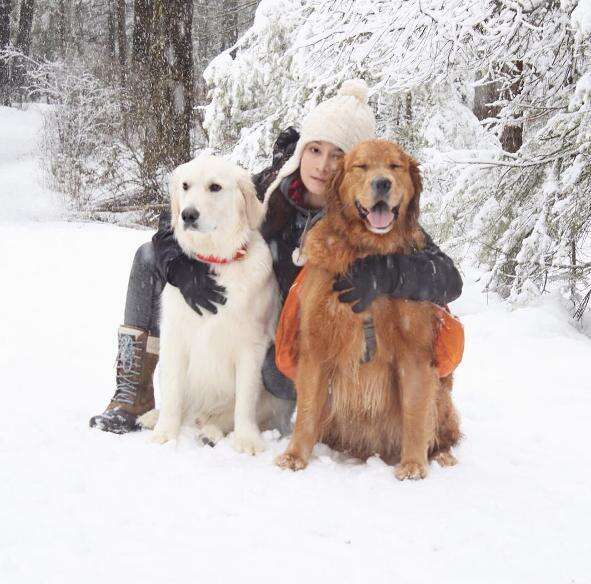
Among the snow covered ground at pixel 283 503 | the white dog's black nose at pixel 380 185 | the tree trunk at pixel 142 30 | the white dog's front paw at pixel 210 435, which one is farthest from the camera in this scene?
the tree trunk at pixel 142 30

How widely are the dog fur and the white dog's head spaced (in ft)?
1.23

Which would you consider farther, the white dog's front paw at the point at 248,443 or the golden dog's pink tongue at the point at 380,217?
the white dog's front paw at the point at 248,443

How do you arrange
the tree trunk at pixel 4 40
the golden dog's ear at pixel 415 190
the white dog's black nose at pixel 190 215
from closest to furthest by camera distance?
the golden dog's ear at pixel 415 190 < the white dog's black nose at pixel 190 215 < the tree trunk at pixel 4 40

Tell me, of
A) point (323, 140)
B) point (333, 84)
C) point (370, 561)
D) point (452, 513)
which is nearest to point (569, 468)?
point (452, 513)

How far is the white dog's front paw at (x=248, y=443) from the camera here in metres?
2.56

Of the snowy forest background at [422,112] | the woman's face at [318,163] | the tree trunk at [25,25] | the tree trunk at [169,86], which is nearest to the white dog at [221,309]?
the woman's face at [318,163]

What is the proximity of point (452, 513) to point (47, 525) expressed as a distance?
124 centimetres

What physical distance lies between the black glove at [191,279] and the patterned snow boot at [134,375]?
1.51 ft

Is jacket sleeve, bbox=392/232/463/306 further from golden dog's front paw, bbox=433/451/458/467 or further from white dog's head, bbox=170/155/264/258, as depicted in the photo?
white dog's head, bbox=170/155/264/258

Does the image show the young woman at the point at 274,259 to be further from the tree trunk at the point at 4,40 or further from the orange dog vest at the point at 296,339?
the tree trunk at the point at 4,40

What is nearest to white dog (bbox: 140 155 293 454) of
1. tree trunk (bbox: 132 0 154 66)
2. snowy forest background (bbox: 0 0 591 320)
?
snowy forest background (bbox: 0 0 591 320)

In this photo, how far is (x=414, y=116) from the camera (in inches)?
297

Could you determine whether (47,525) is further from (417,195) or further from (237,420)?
(417,195)

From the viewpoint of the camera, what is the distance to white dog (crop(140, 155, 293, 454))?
2592mm
